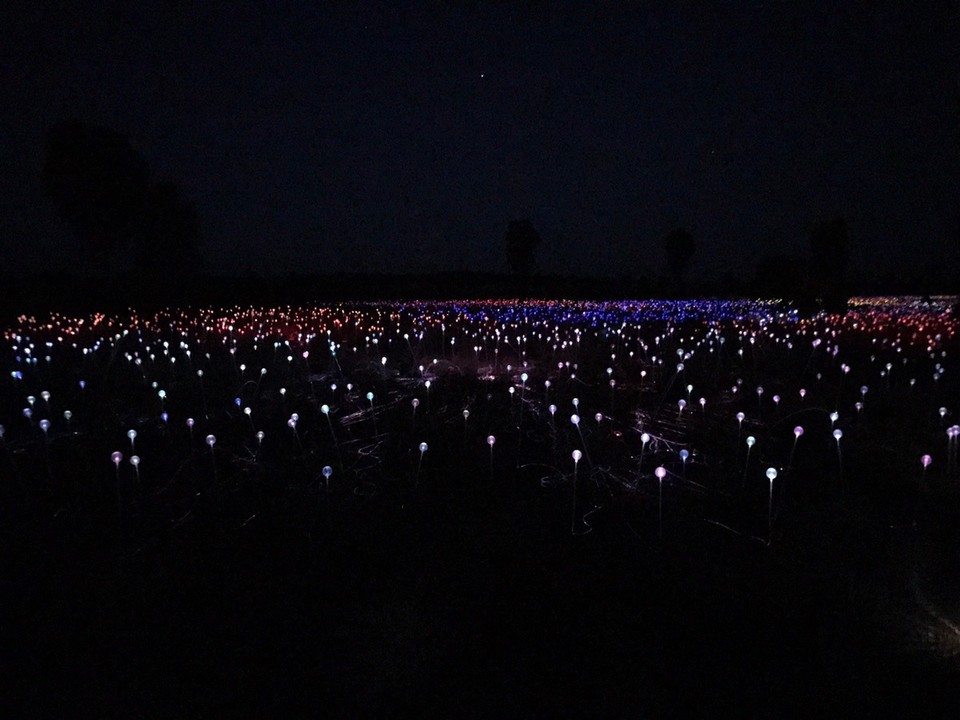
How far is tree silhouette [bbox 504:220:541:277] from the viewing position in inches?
1986

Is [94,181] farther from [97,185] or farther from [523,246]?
[523,246]

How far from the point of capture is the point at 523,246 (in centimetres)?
5044

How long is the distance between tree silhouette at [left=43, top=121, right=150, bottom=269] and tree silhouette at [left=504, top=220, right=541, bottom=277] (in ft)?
99.4

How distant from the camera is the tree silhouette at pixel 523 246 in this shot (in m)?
50.4

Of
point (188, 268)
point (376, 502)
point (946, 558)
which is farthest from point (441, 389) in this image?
point (188, 268)

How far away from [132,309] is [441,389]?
17.8 m

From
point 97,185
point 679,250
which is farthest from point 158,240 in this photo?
point 679,250

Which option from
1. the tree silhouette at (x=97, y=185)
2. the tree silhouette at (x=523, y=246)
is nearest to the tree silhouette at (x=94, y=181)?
the tree silhouette at (x=97, y=185)

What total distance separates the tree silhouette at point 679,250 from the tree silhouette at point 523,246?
11.7 m

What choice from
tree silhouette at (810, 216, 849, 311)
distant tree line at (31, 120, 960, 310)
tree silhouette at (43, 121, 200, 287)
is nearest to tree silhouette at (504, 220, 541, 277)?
distant tree line at (31, 120, 960, 310)

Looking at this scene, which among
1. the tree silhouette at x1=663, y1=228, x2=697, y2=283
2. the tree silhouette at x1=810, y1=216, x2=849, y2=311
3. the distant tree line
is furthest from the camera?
the tree silhouette at x1=663, y1=228, x2=697, y2=283

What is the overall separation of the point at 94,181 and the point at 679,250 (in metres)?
42.3

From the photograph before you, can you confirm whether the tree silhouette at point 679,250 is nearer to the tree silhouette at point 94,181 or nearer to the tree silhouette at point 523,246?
the tree silhouette at point 523,246

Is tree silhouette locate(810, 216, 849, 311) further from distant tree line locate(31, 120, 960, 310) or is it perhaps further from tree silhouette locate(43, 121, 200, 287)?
tree silhouette locate(43, 121, 200, 287)
